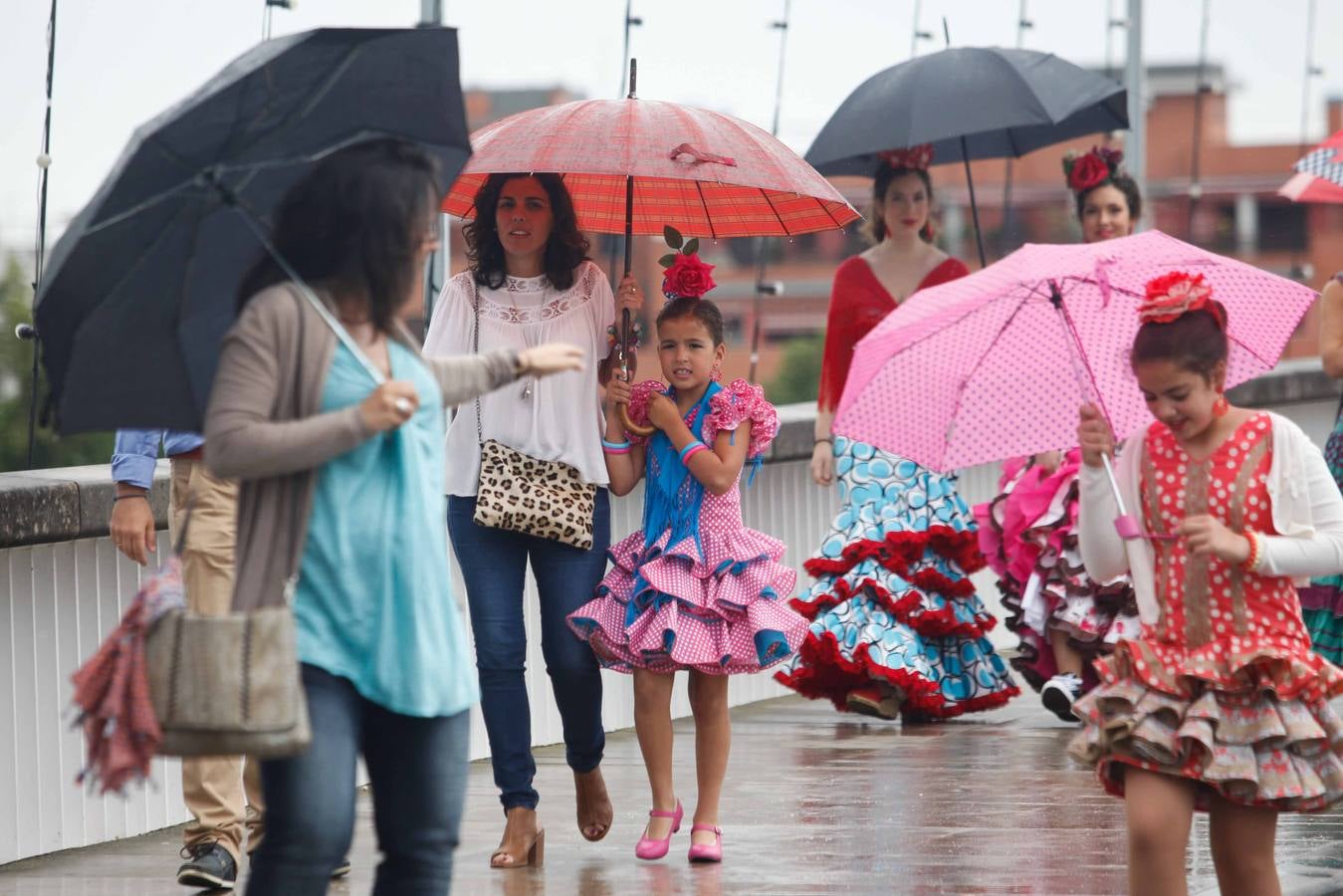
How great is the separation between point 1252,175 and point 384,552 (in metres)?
58.3

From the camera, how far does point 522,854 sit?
5.86 metres

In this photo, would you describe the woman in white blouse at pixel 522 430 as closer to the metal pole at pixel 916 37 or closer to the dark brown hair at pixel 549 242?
the dark brown hair at pixel 549 242

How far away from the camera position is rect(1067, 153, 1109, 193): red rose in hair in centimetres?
819

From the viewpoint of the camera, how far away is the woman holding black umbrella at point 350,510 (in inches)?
140

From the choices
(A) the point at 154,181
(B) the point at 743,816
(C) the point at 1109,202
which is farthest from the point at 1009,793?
(A) the point at 154,181

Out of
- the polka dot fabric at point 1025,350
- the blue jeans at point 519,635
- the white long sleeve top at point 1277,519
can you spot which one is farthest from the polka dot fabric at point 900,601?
the white long sleeve top at point 1277,519

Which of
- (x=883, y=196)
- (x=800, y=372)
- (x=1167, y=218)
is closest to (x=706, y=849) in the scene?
(x=883, y=196)

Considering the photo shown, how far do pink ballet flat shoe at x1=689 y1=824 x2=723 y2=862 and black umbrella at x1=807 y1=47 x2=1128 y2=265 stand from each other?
3078mm

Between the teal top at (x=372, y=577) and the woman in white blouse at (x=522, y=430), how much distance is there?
2058 millimetres

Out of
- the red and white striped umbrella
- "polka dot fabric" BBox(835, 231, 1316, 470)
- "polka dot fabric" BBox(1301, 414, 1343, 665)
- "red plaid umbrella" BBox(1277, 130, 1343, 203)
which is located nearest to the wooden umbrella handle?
the red and white striped umbrella

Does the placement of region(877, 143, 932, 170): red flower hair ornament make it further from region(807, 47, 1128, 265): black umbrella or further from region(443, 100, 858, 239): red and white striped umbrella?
region(443, 100, 858, 239): red and white striped umbrella

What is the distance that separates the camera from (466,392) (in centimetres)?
394

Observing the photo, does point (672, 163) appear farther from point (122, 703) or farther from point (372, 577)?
point (122, 703)

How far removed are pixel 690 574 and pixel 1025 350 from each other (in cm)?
134
